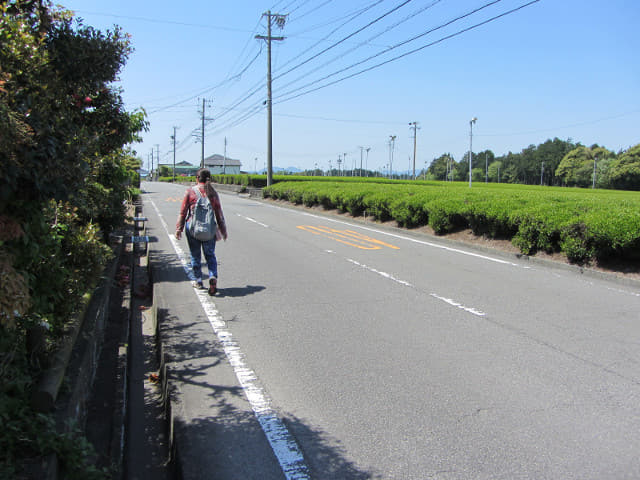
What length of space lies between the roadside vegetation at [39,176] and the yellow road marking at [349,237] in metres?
8.34

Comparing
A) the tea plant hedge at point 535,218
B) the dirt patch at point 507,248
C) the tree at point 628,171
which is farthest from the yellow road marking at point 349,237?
the tree at point 628,171

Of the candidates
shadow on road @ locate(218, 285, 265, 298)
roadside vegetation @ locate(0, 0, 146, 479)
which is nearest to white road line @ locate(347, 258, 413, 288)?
shadow on road @ locate(218, 285, 265, 298)

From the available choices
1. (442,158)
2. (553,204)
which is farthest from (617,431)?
(442,158)

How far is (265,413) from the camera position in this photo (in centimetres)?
381

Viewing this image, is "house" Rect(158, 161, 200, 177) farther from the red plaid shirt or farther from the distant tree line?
the red plaid shirt

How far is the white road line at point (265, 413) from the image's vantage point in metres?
3.15

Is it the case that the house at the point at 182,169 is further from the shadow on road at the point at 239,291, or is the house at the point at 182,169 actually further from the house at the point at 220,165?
the shadow on road at the point at 239,291

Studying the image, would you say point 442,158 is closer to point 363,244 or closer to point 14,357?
point 363,244

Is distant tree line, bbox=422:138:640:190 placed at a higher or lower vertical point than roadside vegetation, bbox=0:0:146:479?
higher

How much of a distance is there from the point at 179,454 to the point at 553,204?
10.4 meters

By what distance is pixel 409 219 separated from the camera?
1636 centimetres

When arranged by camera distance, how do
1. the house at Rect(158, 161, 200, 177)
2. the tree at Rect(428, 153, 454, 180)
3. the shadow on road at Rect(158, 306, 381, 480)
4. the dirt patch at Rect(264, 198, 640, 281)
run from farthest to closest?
the tree at Rect(428, 153, 454, 180)
the house at Rect(158, 161, 200, 177)
the dirt patch at Rect(264, 198, 640, 281)
the shadow on road at Rect(158, 306, 381, 480)

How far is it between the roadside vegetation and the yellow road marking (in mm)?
8340

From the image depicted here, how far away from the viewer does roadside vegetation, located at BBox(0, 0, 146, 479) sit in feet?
7.84
